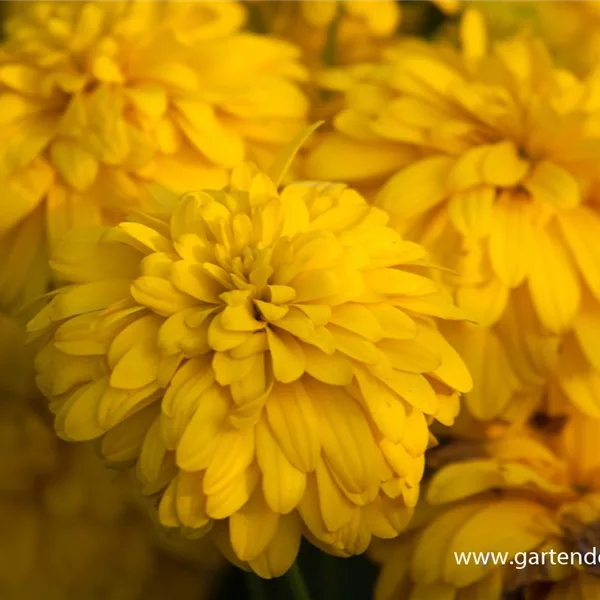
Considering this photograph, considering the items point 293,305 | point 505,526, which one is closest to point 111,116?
point 293,305

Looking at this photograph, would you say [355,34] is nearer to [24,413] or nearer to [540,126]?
[540,126]

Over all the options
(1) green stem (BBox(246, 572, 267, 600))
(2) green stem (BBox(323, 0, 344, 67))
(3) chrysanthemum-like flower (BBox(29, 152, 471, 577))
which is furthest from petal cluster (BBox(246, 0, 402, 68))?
(1) green stem (BBox(246, 572, 267, 600))

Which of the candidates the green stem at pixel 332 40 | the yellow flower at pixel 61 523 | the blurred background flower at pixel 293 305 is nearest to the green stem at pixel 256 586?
the blurred background flower at pixel 293 305

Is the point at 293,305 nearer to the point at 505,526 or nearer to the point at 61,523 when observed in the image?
the point at 505,526

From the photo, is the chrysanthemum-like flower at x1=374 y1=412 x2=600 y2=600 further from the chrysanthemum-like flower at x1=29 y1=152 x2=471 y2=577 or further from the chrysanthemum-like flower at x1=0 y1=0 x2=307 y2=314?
the chrysanthemum-like flower at x1=0 y1=0 x2=307 y2=314

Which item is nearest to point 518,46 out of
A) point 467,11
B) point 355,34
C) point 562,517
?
point 467,11
